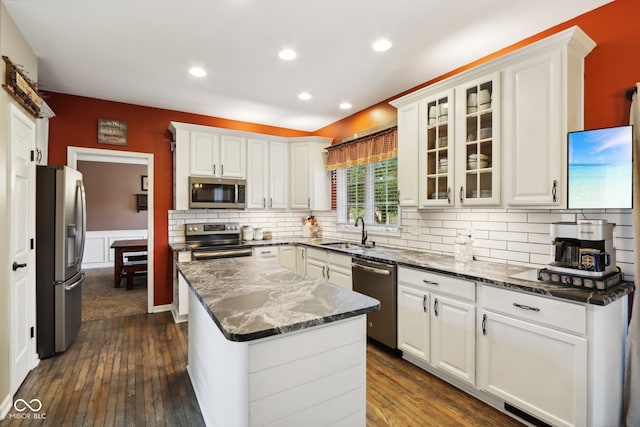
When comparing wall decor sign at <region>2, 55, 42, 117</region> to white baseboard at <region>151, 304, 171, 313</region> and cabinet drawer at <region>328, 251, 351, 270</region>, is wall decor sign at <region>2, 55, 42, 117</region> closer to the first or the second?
white baseboard at <region>151, 304, 171, 313</region>

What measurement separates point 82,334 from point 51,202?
1593 mm

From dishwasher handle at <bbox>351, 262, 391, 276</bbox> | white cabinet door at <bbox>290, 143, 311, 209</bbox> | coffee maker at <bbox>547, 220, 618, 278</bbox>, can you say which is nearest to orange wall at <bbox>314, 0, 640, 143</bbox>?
coffee maker at <bbox>547, 220, 618, 278</bbox>

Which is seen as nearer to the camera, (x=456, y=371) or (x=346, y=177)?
(x=456, y=371)

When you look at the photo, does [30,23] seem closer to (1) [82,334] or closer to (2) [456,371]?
(1) [82,334]

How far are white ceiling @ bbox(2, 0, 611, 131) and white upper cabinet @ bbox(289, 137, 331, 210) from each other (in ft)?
3.63

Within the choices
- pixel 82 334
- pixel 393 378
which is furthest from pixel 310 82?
pixel 82 334

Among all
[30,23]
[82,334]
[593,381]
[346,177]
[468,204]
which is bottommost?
[82,334]

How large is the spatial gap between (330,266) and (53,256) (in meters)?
2.72

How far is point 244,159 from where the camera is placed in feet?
15.0

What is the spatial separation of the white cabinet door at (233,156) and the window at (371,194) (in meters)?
1.42

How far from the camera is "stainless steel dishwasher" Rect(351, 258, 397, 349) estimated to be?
2900mm

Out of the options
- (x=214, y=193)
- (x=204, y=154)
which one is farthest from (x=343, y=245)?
(x=204, y=154)

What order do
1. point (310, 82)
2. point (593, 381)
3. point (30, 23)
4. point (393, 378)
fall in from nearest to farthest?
point (593, 381)
point (30, 23)
point (393, 378)
point (310, 82)

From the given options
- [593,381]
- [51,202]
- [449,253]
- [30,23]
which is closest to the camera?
[593,381]
